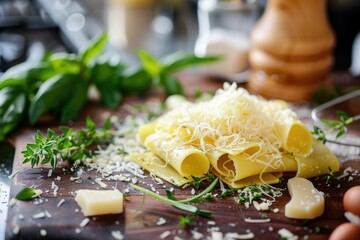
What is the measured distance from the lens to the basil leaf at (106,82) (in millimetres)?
1693

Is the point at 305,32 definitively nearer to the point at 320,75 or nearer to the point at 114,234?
the point at 320,75

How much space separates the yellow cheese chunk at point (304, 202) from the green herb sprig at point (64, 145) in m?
0.49

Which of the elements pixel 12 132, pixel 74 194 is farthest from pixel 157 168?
pixel 12 132

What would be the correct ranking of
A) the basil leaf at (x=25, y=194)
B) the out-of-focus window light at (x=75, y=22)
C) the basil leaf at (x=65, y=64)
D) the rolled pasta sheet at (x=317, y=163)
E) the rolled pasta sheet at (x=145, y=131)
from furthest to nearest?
the out-of-focus window light at (x=75, y=22)
the basil leaf at (x=65, y=64)
the rolled pasta sheet at (x=145, y=131)
the rolled pasta sheet at (x=317, y=163)
the basil leaf at (x=25, y=194)

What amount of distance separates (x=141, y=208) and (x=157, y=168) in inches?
6.5

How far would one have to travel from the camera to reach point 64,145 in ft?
4.42

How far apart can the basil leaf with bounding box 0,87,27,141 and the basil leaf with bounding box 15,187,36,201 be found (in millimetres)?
327

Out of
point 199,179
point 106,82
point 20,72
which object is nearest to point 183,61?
point 106,82

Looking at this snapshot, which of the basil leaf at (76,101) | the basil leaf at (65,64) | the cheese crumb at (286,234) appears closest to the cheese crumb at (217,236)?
the cheese crumb at (286,234)

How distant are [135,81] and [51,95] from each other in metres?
0.29

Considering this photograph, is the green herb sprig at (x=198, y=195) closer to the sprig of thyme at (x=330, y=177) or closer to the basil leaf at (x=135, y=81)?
the sprig of thyme at (x=330, y=177)

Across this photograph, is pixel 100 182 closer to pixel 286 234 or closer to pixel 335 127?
pixel 286 234

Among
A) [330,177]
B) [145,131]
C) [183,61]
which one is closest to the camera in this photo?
[330,177]

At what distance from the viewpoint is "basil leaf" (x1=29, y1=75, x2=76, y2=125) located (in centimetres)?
154
